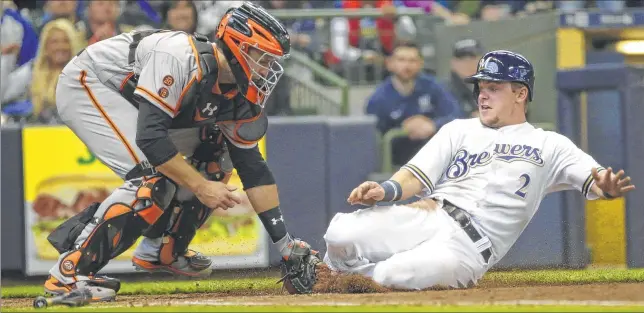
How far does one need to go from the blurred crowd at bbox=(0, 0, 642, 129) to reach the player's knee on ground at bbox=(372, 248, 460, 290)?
405 centimetres

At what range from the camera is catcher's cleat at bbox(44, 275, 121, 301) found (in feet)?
19.3

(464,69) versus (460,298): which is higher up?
(464,69)

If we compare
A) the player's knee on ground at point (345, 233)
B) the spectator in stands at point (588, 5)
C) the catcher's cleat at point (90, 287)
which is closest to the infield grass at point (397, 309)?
the catcher's cleat at point (90, 287)

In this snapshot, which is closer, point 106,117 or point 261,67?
point 261,67

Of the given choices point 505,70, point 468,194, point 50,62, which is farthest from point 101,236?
point 50,62

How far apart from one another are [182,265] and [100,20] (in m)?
4.42

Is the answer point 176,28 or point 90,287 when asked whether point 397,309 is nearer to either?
point 90,287

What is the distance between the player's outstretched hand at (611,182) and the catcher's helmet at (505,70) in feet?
2.49

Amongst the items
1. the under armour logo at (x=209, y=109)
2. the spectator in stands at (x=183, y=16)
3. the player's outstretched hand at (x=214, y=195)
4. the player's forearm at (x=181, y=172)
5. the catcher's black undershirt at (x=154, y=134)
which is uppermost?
the spectator in stands at (x=183, y=16)

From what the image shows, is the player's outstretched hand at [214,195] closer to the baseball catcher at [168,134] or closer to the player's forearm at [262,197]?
the baseball catcher at [168,134]

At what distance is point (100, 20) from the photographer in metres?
10.5

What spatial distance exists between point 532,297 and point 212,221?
4228mm

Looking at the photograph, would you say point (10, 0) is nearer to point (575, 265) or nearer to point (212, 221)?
point (212, 221)

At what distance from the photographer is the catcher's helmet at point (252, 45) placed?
5941mm
